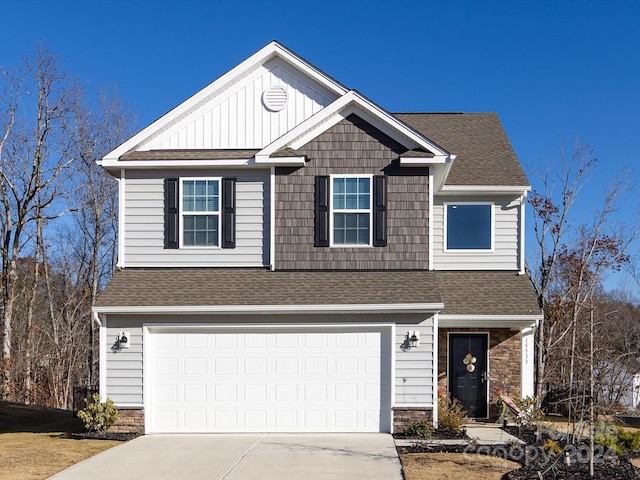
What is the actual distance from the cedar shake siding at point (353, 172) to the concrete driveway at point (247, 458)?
3.47 metres

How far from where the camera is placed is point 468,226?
16703 mm

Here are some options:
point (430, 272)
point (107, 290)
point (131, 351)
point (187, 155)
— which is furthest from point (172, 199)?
point (430, 272)

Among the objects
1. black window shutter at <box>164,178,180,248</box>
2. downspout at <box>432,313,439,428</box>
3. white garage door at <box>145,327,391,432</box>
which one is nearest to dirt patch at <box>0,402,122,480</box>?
white garage door at <box>145,327,391,432</box>

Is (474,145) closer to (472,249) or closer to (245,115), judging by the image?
(472,249)

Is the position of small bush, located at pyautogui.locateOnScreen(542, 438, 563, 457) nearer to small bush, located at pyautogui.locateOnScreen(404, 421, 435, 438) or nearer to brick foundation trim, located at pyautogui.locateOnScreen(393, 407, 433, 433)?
small bush, located at pyautogui.locateOnScreen(404, 421, 435, 438)

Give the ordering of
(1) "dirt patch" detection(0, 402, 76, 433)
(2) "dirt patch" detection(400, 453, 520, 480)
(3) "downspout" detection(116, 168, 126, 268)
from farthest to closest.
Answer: (1) "dirt patch" detection(0, 402, 76, 433) → (3) "downspout" detection(116, 168, 126, 268) → (2) "dirt patch" detection(400, 453, 520, 480)

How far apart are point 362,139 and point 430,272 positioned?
3058 millimetres

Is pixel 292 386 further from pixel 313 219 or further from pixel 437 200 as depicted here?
pixel 437 200

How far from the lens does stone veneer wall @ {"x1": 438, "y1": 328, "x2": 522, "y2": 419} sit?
16016mm

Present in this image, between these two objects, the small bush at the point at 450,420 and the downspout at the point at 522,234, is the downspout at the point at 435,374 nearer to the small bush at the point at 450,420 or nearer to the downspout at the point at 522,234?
the small bush at the point at 450,420

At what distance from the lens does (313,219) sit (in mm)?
14922

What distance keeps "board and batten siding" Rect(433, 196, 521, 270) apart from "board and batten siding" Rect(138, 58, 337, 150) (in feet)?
12.3

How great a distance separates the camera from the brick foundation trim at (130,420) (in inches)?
547

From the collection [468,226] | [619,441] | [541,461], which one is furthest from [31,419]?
[619,441]
